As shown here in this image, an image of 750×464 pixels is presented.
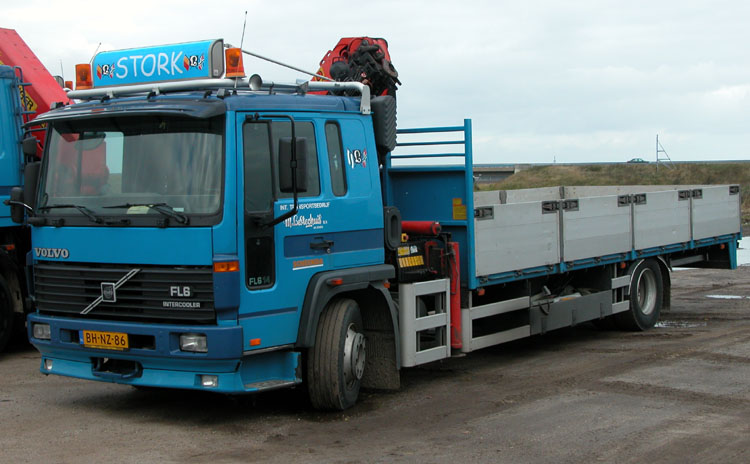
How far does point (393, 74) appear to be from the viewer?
10047 mm

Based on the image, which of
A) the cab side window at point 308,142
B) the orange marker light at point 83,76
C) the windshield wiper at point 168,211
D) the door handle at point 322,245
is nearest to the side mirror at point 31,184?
the orange marker light at point 83,76

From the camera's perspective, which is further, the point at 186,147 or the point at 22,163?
the point at 22,163

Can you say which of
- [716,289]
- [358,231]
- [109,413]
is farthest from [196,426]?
[716,289]

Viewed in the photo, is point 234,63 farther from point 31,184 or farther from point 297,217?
point 31,184

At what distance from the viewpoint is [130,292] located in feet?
23.9

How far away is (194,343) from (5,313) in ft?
15.5

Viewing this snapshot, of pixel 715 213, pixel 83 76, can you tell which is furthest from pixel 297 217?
pixel 715 213

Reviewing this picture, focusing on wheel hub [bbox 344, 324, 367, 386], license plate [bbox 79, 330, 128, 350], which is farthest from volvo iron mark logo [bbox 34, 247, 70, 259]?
wheel hub [bbox 344, 324, 367, 386]

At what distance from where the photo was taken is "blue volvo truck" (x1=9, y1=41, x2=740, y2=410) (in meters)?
7.12

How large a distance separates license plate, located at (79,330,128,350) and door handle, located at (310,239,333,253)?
1.66 metres

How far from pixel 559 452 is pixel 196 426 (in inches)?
115

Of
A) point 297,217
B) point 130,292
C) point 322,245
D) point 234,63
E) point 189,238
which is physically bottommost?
point 130,292

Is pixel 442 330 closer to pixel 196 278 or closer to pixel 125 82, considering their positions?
pixel 196 278

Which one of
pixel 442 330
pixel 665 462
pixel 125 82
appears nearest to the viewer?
Result: pixel 665 462
